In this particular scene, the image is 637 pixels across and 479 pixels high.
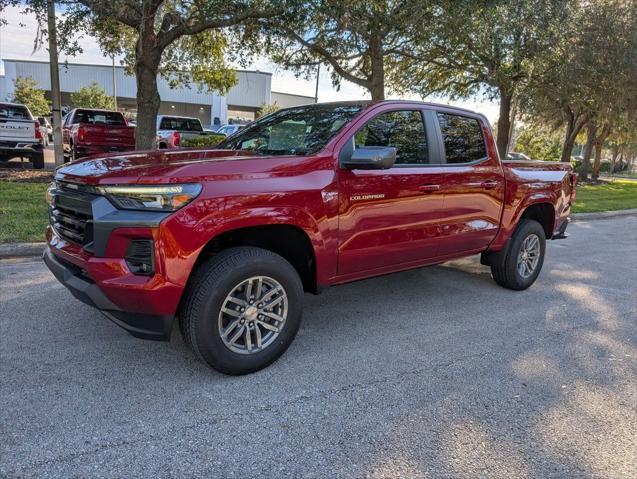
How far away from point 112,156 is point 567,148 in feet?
82.4

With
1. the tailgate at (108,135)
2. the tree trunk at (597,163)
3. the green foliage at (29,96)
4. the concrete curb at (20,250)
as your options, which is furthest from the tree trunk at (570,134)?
the green foliage at (29,96)

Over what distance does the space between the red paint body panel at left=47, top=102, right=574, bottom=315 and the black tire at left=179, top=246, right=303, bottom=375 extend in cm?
13

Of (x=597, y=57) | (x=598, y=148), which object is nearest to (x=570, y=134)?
(x=598, y=148)

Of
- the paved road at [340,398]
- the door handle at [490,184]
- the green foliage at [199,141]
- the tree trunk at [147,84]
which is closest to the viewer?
the paved road at [340,398]

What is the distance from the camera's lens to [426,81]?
20.0 meters

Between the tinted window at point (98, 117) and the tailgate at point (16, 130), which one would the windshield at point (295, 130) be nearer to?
the tailgate at point (16, 130)

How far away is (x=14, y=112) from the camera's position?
42.8 feet

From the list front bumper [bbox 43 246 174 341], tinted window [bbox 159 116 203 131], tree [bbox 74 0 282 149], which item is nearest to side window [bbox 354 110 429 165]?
front bumper [bbox 43 246 174 341]

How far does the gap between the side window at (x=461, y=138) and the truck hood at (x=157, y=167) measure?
1914 mm

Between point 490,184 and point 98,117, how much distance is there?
14.7m

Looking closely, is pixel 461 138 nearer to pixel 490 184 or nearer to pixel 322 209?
pixel 490 184

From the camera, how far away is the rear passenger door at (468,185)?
4.48m

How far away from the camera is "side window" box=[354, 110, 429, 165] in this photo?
3.90m

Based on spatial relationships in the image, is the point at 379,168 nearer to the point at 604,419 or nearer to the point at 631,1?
the point at 604,419
